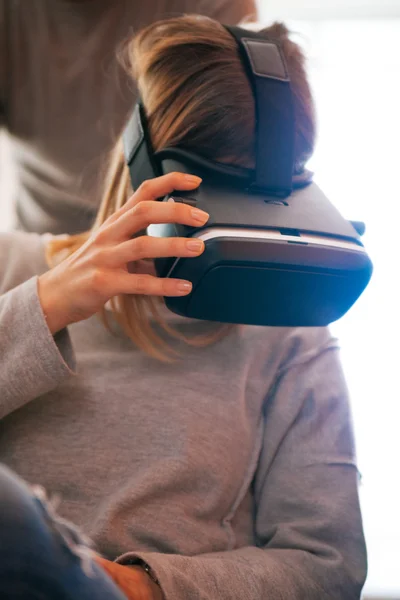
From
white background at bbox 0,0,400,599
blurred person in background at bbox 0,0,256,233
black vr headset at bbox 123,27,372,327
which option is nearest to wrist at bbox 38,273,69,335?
black vr headset at bbox 123,27,372,327

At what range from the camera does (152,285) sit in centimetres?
65

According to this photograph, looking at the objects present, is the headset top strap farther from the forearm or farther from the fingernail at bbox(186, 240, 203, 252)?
the forearm

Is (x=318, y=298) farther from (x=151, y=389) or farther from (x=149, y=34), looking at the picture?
(x=149, y=34)

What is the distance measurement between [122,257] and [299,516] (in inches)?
14.6

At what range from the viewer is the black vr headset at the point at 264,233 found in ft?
1.98

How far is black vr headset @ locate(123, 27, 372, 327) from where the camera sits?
1.98 feet

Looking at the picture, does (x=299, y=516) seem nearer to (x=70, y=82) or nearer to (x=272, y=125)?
(x=272, y=125)

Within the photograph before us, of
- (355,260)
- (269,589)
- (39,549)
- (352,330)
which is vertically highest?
(355,260)

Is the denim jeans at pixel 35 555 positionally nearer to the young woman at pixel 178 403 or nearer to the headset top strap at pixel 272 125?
the young woman at pixel 178 403

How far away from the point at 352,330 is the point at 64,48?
800 mm

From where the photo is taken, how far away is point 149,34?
782mm

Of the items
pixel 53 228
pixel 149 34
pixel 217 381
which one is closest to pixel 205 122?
pixel 149 34

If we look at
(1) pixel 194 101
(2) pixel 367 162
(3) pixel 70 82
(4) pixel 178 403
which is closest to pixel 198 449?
(4) pixel 178 403

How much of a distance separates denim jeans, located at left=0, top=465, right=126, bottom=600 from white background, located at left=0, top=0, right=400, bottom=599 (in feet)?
3.22
